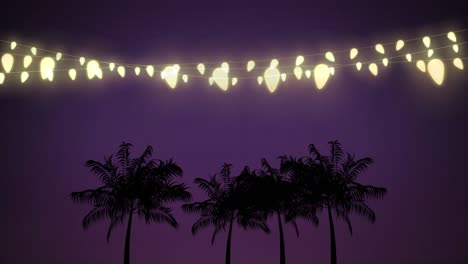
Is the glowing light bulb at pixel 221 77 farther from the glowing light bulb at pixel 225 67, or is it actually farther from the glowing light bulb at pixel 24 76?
the glowing light bulb at pixel 24 76

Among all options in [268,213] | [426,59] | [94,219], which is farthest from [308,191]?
[426,59]

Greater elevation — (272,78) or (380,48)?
(380,48)

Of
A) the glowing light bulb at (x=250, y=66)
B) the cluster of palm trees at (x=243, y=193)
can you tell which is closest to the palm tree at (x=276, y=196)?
the cluster of palm trees at (x=243, y=193)

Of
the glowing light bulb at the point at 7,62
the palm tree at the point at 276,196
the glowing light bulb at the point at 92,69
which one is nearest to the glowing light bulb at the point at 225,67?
the glowing light bulb at the point at 92,69

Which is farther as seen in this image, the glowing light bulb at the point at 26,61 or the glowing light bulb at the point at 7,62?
the glowing light bulb at the point at 26,61

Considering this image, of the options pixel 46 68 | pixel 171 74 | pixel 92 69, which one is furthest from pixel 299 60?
pixel 46 68

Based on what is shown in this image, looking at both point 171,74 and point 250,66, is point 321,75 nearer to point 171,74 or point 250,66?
point 250,66

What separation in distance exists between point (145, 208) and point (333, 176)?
376 inches

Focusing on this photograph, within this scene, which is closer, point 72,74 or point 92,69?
point 92,69

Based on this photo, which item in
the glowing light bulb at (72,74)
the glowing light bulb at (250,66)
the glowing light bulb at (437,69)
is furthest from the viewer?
the glowing light bulb at (72,74)

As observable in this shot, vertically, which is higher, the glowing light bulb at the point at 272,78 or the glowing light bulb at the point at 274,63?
the glowing light bulb at the point at 274,63

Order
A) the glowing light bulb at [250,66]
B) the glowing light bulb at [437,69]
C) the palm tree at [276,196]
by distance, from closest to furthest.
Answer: the glowing light bulb at [437,69] → the glowing light bulb at [250,66] → the palm tree at [276,196]

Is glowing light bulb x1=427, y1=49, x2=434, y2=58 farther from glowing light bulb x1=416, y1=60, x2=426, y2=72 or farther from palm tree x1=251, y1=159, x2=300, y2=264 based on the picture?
palm tree x1=251, y1=159, x2=300, y2=264

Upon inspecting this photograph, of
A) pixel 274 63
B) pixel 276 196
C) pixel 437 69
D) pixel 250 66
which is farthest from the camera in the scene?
pixel 276 196
